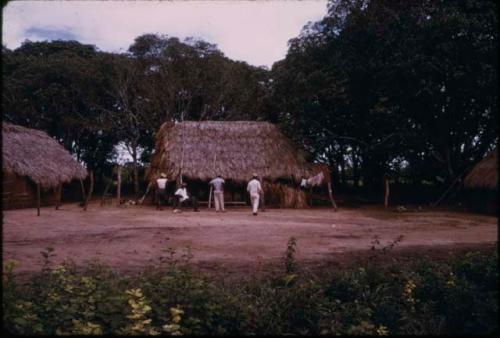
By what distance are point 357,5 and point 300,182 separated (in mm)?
7423

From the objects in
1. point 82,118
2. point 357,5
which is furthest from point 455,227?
point 82,118

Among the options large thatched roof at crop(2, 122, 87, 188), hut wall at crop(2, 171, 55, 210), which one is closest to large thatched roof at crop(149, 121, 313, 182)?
large thatched roof at crop(2, 122, 87, 188)

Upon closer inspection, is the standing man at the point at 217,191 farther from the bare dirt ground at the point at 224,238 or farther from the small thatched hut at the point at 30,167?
the small thatched hut at the point at 30,167

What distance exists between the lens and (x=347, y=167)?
28.6 m

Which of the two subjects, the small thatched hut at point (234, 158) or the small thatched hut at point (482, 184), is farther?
the small thatched hut at point (234, 158)

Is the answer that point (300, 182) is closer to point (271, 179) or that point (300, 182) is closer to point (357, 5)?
point (271, 179)

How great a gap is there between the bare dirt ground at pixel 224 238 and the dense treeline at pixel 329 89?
228 inches

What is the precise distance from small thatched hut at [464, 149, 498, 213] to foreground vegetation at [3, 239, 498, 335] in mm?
10889

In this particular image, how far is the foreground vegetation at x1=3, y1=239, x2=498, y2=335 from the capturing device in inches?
159

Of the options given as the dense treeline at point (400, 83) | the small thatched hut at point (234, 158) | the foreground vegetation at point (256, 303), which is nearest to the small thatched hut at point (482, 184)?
the dense treeline at point (400, 83)

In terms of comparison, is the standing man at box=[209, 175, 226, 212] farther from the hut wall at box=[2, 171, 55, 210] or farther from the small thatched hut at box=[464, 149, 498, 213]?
the small thatched hut at box=[464, 149, 498, 213]

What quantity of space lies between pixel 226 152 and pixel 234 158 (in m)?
0.48

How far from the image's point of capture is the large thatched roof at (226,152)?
1873cm

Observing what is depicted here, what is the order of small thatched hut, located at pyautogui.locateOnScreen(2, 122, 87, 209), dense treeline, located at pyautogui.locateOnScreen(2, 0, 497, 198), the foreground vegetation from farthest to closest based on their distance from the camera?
small thatched hut, located at pyautogui.locateOnScreen(2, 122, 87, 209), dense treeline, located at pyautogui.locateOnScreen(2, 0, 497, 198), the foreground vegetation
